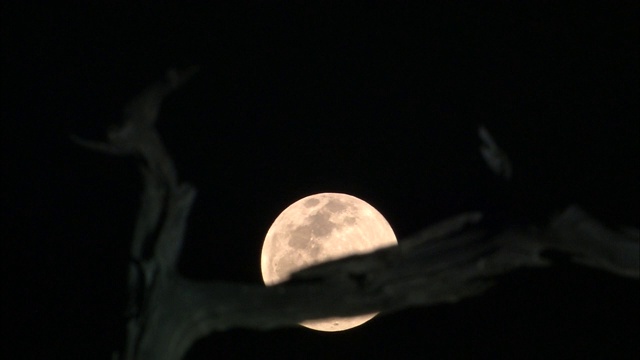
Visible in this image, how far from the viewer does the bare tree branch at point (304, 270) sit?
289 centimetres

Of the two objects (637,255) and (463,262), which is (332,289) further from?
(637,255)

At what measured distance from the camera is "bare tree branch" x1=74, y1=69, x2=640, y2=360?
9.49 feet

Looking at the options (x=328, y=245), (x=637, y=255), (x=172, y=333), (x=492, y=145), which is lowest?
(x=637, y=255)

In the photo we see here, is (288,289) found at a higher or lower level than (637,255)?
higher

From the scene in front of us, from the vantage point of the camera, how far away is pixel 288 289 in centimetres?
299

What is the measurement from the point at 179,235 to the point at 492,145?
4.73ft

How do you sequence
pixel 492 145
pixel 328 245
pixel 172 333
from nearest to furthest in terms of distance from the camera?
1. pixel 492 145
2. pixel 172 333
3. pixel 328 245

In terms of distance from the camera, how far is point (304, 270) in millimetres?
2930

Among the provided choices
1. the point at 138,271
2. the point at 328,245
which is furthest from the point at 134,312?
the point at 328,245

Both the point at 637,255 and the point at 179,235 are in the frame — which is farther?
the point at 179,235

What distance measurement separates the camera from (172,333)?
10.2 ft

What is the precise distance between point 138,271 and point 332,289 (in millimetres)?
900

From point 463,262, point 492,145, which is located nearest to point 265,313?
point 463,262

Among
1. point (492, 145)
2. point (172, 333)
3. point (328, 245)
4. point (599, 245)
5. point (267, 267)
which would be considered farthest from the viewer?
point (267, 267)
